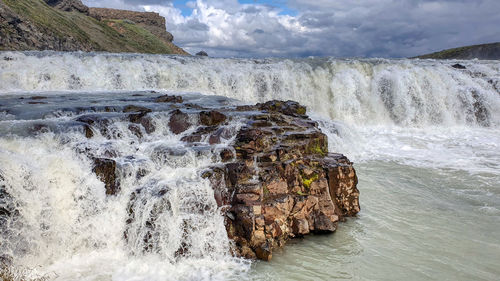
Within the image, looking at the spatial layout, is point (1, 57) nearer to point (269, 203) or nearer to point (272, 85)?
point (272, 85)

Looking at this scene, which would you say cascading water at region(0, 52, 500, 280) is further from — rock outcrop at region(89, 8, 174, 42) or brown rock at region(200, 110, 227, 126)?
rock outcrop at region(89, 8, 174, 42)

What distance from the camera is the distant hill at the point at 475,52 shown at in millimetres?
53438

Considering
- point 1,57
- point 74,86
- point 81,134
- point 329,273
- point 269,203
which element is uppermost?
point 1,57

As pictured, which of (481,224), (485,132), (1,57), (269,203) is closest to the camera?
(269,203)

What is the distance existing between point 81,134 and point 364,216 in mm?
6551

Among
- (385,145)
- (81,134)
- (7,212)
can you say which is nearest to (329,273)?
(7,212)

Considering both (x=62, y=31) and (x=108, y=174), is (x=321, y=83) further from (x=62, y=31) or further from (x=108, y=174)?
(x=62, y=31)

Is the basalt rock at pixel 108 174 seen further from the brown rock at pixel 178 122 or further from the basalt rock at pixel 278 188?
the brown rock at pixel 178 122

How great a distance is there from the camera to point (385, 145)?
52.9 ft

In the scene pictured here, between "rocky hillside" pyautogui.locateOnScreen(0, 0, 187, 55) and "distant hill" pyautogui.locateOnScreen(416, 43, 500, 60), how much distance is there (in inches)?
2595

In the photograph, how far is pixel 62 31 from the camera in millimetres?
64500

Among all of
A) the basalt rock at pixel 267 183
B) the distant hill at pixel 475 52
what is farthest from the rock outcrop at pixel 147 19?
the basalt rock at pixel 267 183

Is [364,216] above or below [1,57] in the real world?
below

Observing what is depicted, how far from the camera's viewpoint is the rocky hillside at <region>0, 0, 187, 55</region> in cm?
4719
